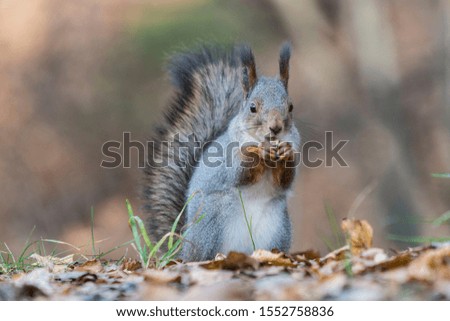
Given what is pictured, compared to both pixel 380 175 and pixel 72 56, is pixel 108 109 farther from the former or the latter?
pixel 380 175

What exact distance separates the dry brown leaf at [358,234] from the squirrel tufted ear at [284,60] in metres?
1.28

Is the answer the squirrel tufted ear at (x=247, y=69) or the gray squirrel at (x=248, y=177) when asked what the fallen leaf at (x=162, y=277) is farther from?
the squirrel tufted ear at (x=247, y=69)

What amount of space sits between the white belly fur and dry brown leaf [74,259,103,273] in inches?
27.8

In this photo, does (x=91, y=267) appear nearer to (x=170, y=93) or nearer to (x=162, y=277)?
(x=162, y=277)

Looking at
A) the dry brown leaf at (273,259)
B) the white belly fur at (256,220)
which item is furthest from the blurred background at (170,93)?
the dry brown leaf at (273,259)

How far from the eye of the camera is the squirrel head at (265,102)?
11.7ft

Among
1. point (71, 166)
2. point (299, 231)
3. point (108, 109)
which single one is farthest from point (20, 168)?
point (299, 231)

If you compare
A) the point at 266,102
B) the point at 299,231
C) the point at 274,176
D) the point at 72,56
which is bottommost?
the point at 299,231

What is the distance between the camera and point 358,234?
2633mm

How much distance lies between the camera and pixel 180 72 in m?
4.37

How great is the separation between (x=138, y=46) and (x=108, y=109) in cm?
77

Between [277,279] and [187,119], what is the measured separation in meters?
2.12

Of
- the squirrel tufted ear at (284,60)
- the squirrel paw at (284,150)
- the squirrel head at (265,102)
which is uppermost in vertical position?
the squirrel tufted ear at (284,60)
